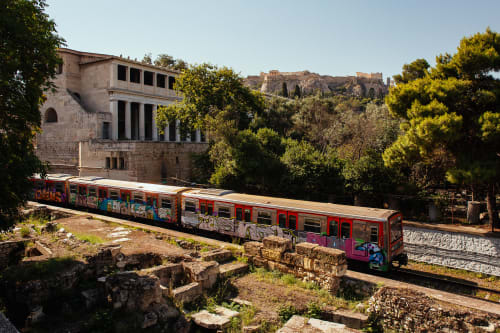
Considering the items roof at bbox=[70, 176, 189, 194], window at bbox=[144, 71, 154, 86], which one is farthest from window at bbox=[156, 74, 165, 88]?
roof at bbox=[70, 176, 189, 194]

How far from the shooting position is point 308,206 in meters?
14.4

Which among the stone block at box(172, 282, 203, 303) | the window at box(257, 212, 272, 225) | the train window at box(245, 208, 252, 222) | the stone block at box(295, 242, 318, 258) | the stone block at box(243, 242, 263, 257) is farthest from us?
the train window at box(245, 208, 252, 222)

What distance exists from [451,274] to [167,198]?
1435 centimetres

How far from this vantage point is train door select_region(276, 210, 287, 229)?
→ 14.5 m

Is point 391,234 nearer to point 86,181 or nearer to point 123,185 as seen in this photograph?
point 123,185

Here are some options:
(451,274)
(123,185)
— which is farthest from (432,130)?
(123,185)

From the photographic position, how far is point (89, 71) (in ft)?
144

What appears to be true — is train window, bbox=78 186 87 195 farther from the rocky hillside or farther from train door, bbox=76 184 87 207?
the rocky hillside

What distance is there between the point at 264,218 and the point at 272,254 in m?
4.26

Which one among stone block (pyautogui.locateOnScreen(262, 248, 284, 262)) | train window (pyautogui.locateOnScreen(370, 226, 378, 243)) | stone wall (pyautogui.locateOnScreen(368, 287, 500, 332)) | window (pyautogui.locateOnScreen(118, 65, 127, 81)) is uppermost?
window (pyautogui.locateOnScreen(118, 65, 127, 81))

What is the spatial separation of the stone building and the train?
8.49 metres

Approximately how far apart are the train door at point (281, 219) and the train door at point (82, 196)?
14.7 m

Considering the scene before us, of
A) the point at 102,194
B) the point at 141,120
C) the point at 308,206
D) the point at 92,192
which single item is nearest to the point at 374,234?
the point at 308,206

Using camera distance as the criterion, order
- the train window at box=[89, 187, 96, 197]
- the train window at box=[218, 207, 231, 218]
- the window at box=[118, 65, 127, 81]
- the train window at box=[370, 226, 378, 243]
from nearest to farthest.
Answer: the train window at box=[370, 226, 378, 243]
the train window at box=[218, 207, 231, 218]
the train window at box=[89, 187, 96, 197]
the window at box=[118, 65, 127, 81]
